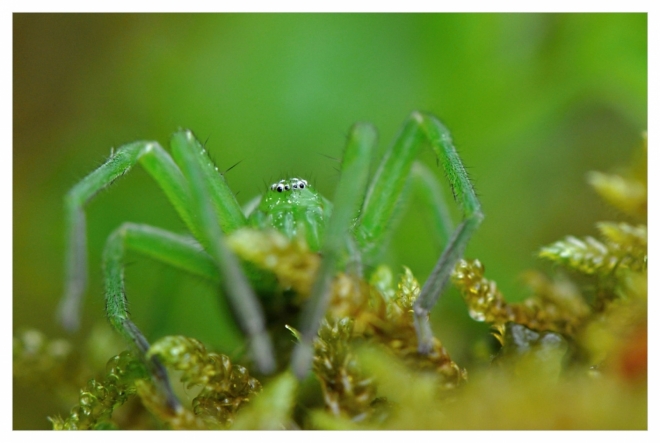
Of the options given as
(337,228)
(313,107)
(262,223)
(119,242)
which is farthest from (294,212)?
(313,107)

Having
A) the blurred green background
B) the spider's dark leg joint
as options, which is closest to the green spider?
the spider's dark leg joint

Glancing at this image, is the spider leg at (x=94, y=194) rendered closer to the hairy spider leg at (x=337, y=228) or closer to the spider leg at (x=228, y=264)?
the spider leg at (x=228, y=264)

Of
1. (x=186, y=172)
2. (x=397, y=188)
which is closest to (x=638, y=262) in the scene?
(x=397, y=188)

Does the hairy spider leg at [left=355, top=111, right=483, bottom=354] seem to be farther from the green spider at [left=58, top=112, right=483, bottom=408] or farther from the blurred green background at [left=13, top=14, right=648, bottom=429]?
the blurred green background at [left=13, top=14, right=648, bottom=429]

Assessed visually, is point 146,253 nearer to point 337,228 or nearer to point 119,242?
point 119,242

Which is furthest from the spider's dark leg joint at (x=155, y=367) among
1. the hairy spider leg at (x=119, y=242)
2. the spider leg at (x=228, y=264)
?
the spider leg at (x=228, y=264)
